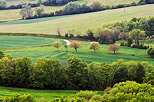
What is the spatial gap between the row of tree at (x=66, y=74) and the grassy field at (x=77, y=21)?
62073 millimetres

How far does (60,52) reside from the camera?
349ft

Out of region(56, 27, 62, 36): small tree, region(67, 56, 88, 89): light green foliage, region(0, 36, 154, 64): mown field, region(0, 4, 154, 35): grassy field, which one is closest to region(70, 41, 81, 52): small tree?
region(0, 36, 154, 64): mown field

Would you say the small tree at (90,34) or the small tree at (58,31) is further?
the small tree at (58,31)

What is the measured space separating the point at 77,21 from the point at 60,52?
2290 inches

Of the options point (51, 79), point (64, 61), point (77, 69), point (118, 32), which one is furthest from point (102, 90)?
point (118, 32)

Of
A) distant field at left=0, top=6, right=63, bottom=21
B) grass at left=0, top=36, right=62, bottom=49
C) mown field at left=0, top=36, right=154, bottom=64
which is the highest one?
distant field at left=0, top=6, right=63, bottom=21

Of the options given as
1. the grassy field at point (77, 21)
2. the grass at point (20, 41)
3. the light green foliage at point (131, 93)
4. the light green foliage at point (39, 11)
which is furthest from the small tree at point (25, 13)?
the light green foliage at point (131, 93)

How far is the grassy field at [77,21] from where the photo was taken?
149250 mm

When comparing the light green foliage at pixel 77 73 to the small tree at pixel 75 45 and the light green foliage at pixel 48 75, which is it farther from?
the small tree at pixel 75 45

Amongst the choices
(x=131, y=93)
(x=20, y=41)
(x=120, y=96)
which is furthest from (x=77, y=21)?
(x=120, y=96)

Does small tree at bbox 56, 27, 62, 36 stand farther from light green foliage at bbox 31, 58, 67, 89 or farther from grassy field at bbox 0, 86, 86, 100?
grassy field at bbox 0, 86, 86, 100

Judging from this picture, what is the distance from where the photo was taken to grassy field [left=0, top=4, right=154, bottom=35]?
149 m

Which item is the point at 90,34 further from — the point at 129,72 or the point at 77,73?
the point at 77,73

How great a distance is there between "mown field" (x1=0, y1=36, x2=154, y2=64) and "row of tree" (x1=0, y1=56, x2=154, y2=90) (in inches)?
572
